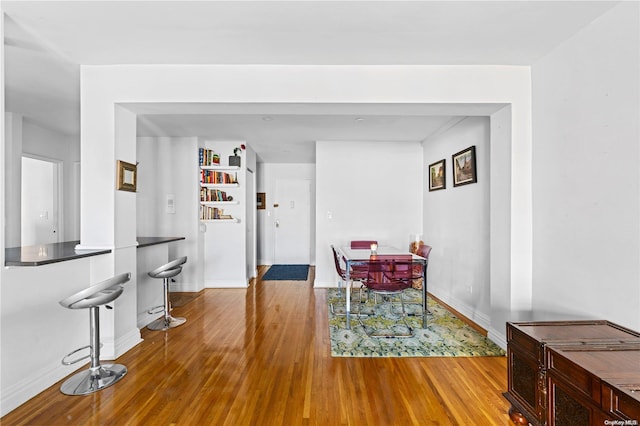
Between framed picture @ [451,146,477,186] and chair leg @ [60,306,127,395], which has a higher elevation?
framed picture @ [451,146,477,186]

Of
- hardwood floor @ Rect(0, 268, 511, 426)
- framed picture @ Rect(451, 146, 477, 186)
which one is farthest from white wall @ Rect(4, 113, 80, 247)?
framed picture @ Rect(451, 146, 477, 186)

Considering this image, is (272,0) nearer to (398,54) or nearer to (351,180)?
(398,54)

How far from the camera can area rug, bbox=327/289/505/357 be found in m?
2.85

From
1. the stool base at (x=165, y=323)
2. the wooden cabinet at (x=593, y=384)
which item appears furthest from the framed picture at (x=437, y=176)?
the stool base at (x=165, y=323)

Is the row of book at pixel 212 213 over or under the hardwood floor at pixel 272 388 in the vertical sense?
over

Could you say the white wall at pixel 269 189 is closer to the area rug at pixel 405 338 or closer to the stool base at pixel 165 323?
the area rug at pixel 405 338

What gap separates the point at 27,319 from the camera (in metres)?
2.14

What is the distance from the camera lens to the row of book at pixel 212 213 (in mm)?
5211

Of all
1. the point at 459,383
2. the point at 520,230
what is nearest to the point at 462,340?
the point at 459,383

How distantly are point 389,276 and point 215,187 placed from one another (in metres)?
3.27

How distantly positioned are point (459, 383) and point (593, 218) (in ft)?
4.79

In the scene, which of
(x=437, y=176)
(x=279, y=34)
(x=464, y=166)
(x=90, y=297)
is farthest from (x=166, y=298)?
(x=437, y=176)

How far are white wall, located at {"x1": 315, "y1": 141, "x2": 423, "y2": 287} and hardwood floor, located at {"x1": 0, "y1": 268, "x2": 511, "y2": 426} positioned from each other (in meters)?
2.32

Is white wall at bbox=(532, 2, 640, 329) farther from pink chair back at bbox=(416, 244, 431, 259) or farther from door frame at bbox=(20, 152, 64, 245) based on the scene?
door frame at bbox=(20, 152, 64, 245)
